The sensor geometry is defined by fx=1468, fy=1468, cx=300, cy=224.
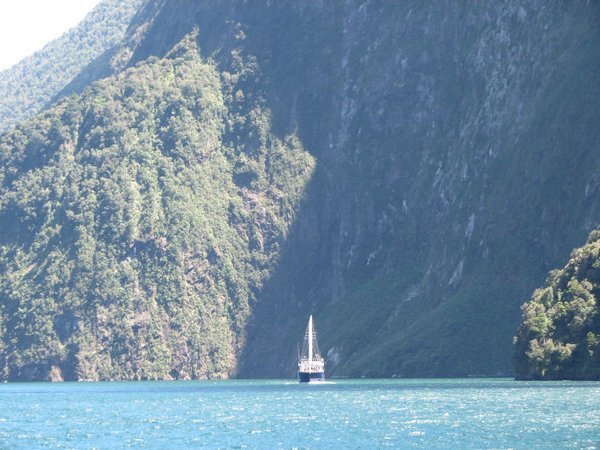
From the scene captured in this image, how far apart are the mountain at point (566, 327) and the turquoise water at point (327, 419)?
3751 mm

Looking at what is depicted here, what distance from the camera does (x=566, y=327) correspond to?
165 meters

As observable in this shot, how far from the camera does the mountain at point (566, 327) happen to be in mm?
160875

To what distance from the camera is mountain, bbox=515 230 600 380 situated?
16088 centimetres

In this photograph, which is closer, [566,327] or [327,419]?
[327,419]

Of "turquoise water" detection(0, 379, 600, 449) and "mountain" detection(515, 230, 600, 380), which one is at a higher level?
"mountain" detection(515, 230, 600, 380)

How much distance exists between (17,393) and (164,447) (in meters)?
107

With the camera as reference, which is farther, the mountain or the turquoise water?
the mountain

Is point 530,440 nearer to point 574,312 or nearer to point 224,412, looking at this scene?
point 224,412

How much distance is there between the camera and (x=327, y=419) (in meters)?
119

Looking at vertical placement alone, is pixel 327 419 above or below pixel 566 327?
below

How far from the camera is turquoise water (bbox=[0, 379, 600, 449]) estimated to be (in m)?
97.8

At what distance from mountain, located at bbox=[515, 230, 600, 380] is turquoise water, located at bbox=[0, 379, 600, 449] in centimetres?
375

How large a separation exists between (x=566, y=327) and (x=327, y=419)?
2136 inches

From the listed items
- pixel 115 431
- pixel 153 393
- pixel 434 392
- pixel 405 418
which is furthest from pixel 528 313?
pixel 115 431
